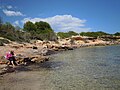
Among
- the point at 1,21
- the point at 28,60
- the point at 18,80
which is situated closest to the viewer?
the point at 18,80

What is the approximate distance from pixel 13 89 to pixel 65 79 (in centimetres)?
562

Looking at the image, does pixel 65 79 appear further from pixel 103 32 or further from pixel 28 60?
pixel 103 32

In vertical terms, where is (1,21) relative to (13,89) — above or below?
above

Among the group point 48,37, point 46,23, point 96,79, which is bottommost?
point 96,79

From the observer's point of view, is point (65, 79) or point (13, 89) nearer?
point (13, 89)

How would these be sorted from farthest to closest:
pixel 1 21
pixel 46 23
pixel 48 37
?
pixel 46 23 < pixel 48 37 < pixel 1 21

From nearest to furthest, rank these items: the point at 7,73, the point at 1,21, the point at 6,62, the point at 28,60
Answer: the point at 7,73 → the point at 6,62 → the point at 28,60 → the point at 1,21

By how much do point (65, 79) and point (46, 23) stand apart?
117853 mm

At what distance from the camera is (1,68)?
80.1ft

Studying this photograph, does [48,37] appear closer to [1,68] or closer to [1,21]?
[1,21]

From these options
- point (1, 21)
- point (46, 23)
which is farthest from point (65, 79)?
point (46, 23)

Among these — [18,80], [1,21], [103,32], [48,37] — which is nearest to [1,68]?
[18,80]

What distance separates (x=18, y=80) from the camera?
63.7 ft

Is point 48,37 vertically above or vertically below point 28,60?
above
